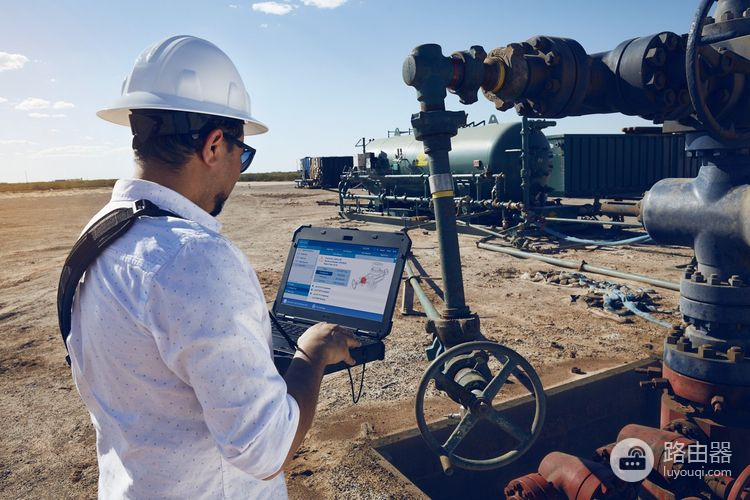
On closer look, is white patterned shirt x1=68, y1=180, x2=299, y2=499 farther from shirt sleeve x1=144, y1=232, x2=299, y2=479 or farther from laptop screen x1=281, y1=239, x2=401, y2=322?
laptop screen x1=281, y1=239, x2=401, y2=322

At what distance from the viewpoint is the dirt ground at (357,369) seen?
3467 millimetres

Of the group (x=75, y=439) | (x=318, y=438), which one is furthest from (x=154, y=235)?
(x=75, y=439)

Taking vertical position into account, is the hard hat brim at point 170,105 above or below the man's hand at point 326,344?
above

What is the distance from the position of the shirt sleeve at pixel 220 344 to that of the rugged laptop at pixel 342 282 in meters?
0.94

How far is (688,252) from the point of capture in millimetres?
10852

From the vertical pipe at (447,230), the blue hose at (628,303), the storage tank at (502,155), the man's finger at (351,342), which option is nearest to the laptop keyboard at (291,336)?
the man's finger at (351,342)

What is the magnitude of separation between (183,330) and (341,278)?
1.47m

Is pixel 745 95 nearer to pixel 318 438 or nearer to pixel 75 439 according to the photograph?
pixel 318 438

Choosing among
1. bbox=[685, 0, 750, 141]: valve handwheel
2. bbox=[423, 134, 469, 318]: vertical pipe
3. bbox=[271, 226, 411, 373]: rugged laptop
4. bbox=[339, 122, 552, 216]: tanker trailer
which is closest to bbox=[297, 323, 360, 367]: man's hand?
bbox=[271, 226, 411, 373]: rugged laptop

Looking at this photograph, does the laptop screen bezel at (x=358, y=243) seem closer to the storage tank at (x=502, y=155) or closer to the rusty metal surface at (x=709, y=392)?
the rusty metal surface at (x=709, y=392)

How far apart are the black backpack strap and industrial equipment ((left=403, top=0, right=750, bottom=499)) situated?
4.57 ft

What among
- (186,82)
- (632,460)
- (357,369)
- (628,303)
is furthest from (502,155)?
(186,82)

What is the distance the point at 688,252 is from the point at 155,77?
11366 mm

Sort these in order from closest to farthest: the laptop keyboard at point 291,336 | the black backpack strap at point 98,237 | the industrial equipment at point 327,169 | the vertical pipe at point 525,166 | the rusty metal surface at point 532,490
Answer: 1. the black backpack strap at point 98,237
2. the laptop keyboard at point 291,336
3. the rusty metal surface at point 532,490
4. the vertical pipe at point 525,166
5. the industrial equipment at point 327,169
